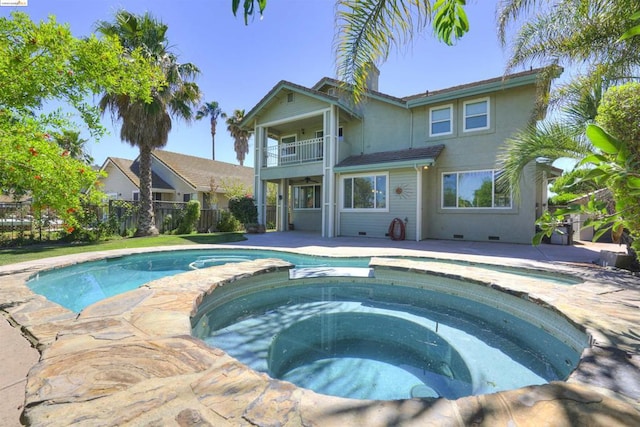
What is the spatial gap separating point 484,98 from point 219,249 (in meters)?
12.5

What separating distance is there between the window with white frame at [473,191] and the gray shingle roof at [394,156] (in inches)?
52.3

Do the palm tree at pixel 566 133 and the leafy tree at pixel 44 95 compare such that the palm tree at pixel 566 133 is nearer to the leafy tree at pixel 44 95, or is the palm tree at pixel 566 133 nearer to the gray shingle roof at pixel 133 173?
the leafy tree at pixel 44 95

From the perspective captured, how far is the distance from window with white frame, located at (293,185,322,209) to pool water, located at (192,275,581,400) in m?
12.5

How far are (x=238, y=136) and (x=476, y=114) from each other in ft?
94.4

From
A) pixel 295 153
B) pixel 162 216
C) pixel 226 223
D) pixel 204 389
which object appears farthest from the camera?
pixel 226 223

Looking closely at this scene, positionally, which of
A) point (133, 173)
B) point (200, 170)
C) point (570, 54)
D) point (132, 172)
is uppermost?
point (570, 54)

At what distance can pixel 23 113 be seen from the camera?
5039 millimetres

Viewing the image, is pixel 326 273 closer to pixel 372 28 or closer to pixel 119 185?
pixel 372 28

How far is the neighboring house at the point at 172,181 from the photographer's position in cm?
2300

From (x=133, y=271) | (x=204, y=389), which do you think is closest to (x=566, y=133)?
(x=204, y=389)

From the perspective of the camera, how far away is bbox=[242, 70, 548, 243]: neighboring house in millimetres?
12180

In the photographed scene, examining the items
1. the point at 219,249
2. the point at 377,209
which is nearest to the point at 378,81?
the point at 377,209

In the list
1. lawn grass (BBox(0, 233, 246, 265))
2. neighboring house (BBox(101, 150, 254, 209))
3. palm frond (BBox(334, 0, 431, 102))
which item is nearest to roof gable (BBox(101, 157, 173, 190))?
neighboring house (BBox(101, 150, 254, 209))

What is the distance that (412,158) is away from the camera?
42.2ft
